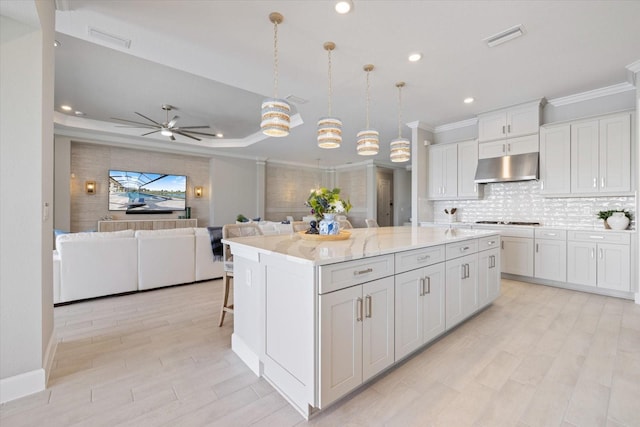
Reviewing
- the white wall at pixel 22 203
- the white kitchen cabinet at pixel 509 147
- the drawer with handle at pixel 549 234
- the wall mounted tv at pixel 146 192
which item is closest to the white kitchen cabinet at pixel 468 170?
the white kitchen cabinet at pixel 509 147

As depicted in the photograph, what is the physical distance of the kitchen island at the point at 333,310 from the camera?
1470 millimetres

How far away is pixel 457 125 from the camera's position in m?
5.40

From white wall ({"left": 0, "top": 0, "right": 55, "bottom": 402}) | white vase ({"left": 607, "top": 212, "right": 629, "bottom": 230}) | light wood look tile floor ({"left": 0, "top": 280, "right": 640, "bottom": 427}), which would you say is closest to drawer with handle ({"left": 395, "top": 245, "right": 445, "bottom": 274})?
light wood look tile floor ({"left": 0, "top": 280, "right": 640, "bottom": 427})

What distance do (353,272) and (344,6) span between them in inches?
85.4

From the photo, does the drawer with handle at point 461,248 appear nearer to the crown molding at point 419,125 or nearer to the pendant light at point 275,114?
the pendant light at point 275,114

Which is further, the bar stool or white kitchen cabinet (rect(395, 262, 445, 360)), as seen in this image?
the bar stool

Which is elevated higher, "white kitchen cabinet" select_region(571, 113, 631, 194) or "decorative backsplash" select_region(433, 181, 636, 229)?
"white kitchen cabinet" select_region(571, 113, 631, 194)

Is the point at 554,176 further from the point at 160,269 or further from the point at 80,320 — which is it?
the point at 80,320

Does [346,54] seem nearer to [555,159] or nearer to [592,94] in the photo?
[555,159]

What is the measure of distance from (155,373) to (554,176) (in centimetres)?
551

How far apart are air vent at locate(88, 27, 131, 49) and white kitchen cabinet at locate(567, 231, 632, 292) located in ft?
19.6

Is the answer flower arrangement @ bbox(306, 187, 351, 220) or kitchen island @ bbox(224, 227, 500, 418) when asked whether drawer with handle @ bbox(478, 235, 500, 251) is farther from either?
flower arrangement @ bbox(306, 187, 351, 220)

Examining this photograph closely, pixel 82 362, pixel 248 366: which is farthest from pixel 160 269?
pixel 248 366

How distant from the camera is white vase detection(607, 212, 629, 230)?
3.58 metres
